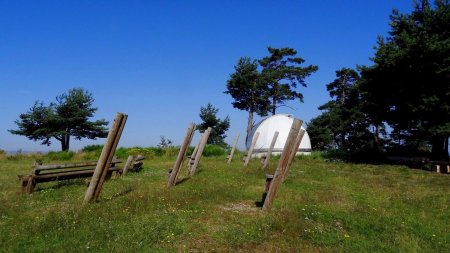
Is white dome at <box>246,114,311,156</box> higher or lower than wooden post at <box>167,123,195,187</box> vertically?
higher

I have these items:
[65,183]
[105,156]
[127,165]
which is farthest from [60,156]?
[105,156]

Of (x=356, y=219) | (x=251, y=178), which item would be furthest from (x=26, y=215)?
(x=251, y=178)

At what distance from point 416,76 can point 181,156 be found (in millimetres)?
21731

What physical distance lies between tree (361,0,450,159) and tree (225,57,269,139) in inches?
1036

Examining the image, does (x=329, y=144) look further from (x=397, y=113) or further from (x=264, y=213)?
(x=264, y=213)

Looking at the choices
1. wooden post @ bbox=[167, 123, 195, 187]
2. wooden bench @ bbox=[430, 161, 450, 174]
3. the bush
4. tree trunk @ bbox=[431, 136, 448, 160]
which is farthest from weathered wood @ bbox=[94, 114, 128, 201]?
tree trunk @ bbox=[431, 136, 448, 160]

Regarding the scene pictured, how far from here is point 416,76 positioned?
97.5ft

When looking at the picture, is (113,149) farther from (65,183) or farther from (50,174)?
(65,183)

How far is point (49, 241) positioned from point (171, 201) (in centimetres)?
441

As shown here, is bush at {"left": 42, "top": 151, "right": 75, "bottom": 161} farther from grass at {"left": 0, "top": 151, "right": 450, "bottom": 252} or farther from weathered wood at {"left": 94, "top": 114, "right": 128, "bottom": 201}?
weathered wood at {"left": 94, "top": 114, "right": 128, "bottom": 201}

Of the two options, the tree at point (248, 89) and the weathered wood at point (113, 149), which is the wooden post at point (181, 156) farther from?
the tree at point (248, 89)

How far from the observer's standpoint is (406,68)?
2980 cm

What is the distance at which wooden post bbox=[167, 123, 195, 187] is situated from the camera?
14797mm

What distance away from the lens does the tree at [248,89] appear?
191 ft
